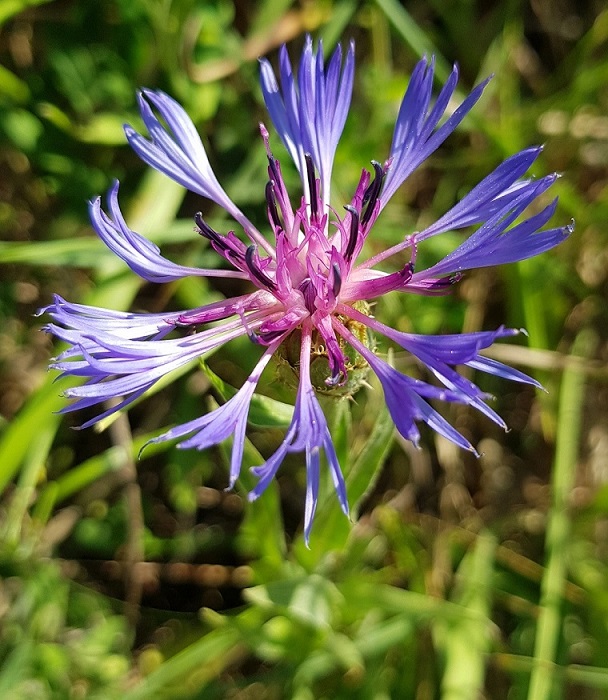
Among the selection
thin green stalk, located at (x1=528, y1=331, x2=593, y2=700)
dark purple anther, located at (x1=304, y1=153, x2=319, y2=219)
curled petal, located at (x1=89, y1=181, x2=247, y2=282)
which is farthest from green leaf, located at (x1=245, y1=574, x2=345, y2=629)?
dark purple anther, located at (x1=304, y1=153, x2=319, y2=219)

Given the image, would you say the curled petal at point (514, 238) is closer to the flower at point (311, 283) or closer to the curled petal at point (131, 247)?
the flower at point (311, 283)

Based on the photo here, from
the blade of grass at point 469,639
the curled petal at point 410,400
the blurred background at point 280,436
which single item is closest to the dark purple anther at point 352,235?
the curled petal at point 410,400

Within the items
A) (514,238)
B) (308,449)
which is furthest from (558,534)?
(308,449)

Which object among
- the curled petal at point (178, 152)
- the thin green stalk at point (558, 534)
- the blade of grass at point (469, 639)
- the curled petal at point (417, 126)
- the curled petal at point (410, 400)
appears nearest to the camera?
the curled petal at point (410, 400)

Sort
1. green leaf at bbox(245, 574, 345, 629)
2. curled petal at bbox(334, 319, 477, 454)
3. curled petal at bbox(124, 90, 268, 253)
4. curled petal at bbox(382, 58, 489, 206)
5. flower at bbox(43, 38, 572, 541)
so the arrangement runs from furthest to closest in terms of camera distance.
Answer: green leaf at bbox(245, 574, 345, 629) < curled petal at bbox(124, 90, 268, 253) < curled petal at bbox(382, 58, 489, 206) < flower at bbox(43, 38, 572, 541) < curled petal at bbox(334, 319, 477, 454)

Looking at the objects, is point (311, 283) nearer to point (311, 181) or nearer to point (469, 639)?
point (311, 181)

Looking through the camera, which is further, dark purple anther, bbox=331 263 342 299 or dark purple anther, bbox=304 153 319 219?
dark purple anther, bbox=304 153 319 219

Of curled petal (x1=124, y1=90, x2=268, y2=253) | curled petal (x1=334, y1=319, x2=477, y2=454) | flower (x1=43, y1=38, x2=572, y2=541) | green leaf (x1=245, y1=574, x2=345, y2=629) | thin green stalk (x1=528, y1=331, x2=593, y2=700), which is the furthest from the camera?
thin green stalk (x1=528, y1=331, x2=593, y2=700)

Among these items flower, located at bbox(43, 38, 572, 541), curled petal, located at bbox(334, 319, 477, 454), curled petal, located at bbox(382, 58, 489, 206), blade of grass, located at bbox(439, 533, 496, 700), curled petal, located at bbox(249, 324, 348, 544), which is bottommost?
blade of grass, located at bbox(439, 533, 496, 700)

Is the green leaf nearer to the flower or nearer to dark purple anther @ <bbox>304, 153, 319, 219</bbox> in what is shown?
the flower
